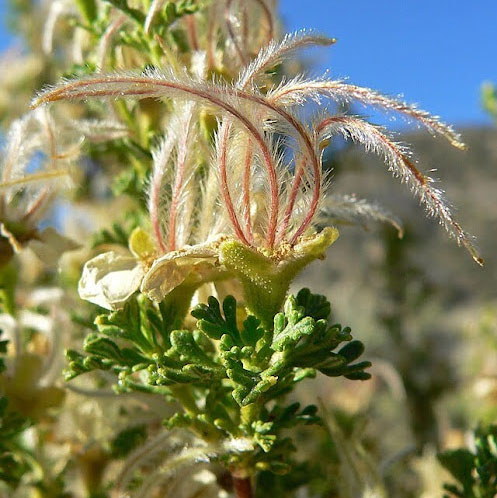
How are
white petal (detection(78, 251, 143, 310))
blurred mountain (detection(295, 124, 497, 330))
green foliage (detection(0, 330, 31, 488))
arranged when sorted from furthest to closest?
blurred mountain (detection(295, 124, 497, 330)), green foliage (detection(0, 330, 31, 488)), white petal (detection(78, 251, 143, 310))

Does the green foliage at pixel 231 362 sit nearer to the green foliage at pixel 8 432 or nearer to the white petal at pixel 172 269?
the white petal at pixel 172 269

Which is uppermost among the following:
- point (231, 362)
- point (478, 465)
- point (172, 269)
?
point (172, 269)

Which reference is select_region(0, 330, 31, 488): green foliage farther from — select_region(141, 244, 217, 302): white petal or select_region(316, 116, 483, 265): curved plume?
select_region(316, 116, 483, 265): curved plume

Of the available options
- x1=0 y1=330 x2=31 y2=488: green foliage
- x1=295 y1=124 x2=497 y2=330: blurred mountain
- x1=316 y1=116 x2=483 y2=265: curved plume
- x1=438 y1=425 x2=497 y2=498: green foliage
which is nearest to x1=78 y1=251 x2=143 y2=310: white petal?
x1=0 y1=330 x2=31 y2=488: green foliage

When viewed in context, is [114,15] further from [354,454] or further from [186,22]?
[354,454]

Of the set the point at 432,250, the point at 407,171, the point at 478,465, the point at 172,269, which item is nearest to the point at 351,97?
the point at 407,171


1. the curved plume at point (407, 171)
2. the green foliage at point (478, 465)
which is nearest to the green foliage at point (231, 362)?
the curved plume at point (407, 171)

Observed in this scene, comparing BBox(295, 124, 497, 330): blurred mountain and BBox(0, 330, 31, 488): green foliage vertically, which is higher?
BBox(295, 124, 497, 330): blurred mountain

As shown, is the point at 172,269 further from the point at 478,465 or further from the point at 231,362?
the point at 478,465
